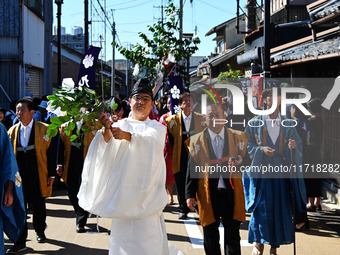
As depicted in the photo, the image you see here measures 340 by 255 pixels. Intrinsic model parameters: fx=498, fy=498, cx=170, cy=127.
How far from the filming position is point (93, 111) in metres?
4.69

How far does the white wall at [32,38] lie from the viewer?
858 inches

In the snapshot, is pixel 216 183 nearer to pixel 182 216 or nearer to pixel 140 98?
pixel 140 98

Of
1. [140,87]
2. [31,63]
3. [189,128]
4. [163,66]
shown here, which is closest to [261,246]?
[140,87]

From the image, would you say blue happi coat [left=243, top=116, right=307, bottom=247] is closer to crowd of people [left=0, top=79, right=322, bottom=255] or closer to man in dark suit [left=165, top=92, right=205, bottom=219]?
crowd of people [left=0, top=79, right=322, bottom=255]

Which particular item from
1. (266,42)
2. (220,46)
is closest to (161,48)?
(266,42)

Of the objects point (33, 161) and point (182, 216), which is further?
point (182, 216)

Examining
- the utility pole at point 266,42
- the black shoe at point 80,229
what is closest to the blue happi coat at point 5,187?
the black shoe at point 80,229

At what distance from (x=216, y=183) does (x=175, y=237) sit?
2.26 m

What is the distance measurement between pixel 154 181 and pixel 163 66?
12533 mm

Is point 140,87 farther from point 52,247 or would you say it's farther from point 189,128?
point 189,128

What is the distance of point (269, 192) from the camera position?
20.6 ft

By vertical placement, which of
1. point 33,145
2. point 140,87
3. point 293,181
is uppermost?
Result: point 140,87

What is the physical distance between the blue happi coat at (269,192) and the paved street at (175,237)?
68 cm

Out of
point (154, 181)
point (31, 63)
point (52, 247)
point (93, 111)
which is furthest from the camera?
point (31, 63)
